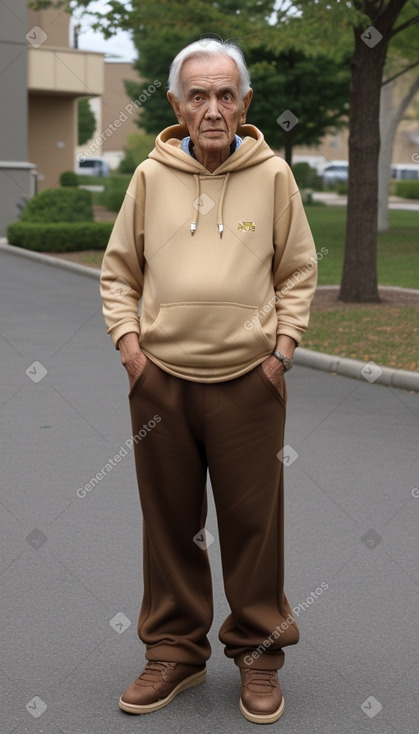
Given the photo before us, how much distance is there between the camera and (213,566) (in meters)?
5.20

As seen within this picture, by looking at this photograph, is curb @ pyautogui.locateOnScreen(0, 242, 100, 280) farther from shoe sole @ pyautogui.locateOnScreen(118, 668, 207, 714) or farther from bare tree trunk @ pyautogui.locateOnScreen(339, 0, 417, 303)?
shoe sole @ pyautogui.locateOnScreen(118, 668, 207, 714)

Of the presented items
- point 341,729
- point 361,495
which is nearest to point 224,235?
point 341,729

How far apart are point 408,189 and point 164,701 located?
2231 inches

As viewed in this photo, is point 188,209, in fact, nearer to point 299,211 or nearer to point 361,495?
point 299,211

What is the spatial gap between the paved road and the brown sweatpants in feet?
0.83

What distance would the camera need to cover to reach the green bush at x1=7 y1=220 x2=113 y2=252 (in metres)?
22.1

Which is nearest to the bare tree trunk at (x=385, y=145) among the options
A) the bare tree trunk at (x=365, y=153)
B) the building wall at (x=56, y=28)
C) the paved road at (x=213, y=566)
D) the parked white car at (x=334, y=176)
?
the bare tree trunk at (x=365, y=153)

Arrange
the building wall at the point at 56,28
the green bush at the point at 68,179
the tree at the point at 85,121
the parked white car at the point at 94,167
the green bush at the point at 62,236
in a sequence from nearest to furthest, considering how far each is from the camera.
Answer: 1. the green bush at the point at 62,236
2. the green bush at the point at 68,179
3. the building wall at the point at 56,28
4. the tree at the point at 85,121
5. the parked white car at the point at 94,167

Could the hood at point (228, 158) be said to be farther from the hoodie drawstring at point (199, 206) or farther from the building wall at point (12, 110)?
the building wall at point (12, 110)

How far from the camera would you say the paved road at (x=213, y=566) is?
376 cm

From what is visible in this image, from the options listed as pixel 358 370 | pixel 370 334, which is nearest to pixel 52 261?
pixel 370 334

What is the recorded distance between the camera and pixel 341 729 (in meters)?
3.61

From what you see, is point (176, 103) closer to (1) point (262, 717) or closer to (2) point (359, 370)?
(1) point (262, 717)

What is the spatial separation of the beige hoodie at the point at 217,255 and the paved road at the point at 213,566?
1226mm
